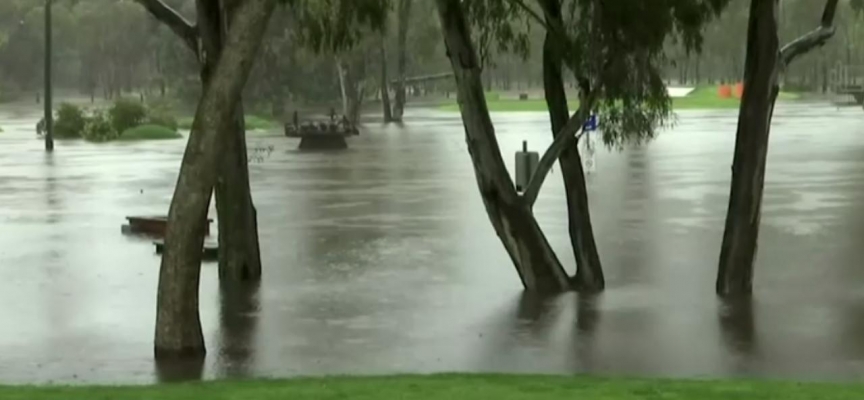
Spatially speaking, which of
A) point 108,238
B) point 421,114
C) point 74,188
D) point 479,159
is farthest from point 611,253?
point 421,114

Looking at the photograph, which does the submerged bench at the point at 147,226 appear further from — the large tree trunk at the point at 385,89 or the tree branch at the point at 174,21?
the large tree trunk at the point at 385,89

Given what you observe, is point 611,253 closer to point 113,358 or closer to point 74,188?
point 113,358

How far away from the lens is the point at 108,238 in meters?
23.8

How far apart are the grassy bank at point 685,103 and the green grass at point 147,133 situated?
108ft

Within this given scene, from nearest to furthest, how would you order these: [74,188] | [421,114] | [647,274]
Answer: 1. [647,274]
2. [74,188]
3. [421,114]

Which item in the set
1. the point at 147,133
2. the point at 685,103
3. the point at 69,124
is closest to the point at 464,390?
the point at 147,133

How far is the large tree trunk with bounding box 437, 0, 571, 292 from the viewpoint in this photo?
59.6ft

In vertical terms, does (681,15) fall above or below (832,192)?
above

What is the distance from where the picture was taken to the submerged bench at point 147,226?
953 inches

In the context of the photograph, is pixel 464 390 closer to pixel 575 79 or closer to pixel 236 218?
pixel 575 79

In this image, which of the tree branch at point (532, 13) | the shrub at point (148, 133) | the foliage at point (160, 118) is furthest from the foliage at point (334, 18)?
the foliage at point (160, 118)

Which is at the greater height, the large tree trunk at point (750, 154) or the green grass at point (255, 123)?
the large tree trunk at point (750, 154)

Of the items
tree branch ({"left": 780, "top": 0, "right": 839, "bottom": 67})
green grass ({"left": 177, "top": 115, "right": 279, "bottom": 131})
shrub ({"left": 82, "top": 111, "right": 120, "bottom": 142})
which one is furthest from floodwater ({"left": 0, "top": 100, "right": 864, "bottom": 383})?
green grass ({"left": 177, "top": 115, "right": 279, "bottom": 131})

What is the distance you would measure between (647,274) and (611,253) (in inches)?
82.0
